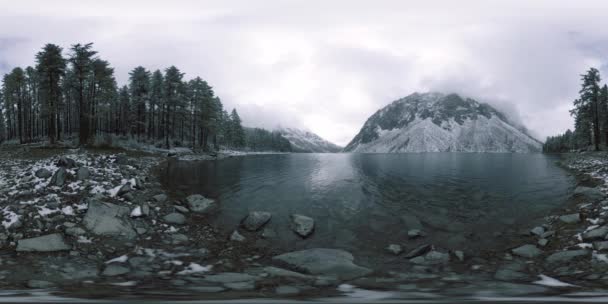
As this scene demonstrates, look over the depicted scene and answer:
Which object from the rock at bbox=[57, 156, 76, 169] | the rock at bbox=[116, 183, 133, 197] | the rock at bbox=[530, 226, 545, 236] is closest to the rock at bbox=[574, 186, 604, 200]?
the rock at bbox=[530, 226, 545, 236]

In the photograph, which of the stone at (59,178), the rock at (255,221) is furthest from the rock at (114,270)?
the stone at (59,178)

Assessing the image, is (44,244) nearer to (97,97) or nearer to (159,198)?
(159,198)

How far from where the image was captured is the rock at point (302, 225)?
1173cm

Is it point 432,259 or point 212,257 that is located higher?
point 212,257

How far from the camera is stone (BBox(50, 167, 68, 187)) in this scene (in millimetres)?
13211

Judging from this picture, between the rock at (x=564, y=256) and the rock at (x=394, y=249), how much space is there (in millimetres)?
4157

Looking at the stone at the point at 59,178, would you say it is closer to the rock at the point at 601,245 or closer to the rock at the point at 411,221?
the rock at the point at 411,221

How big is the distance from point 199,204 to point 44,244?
6125mm

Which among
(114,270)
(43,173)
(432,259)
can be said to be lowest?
(432,259)

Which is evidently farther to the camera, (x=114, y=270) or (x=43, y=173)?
(x=43, y=173)

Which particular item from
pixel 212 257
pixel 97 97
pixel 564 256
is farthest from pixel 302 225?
pixel 97 97

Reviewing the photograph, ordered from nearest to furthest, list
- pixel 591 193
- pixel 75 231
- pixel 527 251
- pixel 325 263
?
1. pixel 325 263
2. pixel 527 251
3. pixel 75 231
4. pixel 591 193

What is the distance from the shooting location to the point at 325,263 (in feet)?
28.2

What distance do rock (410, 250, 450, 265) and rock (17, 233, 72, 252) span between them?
35.0 feet
